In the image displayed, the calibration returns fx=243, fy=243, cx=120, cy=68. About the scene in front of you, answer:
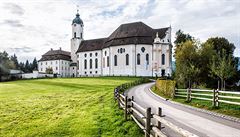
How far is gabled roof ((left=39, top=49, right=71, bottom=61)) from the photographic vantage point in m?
103

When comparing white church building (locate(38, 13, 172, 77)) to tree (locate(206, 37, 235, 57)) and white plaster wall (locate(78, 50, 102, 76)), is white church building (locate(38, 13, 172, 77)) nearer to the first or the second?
white plaster wall (locate(78, 50, 102, 76))

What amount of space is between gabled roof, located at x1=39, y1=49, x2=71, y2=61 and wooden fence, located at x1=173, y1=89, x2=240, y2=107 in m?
85.4

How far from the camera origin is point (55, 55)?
106 meters

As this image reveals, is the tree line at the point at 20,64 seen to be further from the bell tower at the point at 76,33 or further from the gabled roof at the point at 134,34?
the gabled roof at the point at 134,34

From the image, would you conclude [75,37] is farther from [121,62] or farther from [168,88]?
[168,88]

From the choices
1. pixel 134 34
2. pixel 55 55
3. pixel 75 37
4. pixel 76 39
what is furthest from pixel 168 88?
pixel 55 55

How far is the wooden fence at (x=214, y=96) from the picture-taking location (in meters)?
14.4

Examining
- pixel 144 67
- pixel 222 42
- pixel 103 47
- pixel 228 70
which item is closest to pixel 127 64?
pixel 144 67

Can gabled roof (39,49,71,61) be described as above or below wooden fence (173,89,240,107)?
above

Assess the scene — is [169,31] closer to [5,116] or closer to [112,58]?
[112,58]

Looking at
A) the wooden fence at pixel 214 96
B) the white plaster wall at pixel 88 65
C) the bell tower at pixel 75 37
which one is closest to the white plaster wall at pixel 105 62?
the white plaster wall at pixel 88 65

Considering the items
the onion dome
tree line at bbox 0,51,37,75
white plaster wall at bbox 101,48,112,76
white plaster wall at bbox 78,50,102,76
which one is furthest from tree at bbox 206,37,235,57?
tree line at bbox 0,51,37,75

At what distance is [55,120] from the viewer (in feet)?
44.3

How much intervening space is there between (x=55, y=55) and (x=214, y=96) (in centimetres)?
9714
